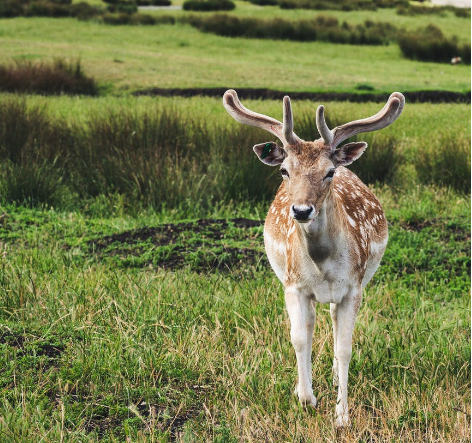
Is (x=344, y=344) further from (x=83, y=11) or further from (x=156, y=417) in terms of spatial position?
(x=83, y=11)

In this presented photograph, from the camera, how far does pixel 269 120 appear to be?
4188mm

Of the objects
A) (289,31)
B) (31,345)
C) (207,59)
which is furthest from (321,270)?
(289,31)

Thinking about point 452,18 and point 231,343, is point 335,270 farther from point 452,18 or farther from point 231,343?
point 452,18

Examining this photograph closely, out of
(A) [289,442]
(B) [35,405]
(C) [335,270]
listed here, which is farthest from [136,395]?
(C) [335,270]

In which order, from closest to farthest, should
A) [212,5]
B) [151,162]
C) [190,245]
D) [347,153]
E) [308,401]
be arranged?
[347,153] → [308,401] → [190,245] → [151,162] → [212,5]

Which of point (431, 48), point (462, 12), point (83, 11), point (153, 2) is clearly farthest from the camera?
point (462, 12)

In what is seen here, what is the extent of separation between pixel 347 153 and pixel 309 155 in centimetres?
29

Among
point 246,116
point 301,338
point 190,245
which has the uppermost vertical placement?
point 246,116

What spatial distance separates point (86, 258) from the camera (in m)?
7.61

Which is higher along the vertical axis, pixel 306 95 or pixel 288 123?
pixel 288 123

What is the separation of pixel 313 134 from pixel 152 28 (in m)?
34.2

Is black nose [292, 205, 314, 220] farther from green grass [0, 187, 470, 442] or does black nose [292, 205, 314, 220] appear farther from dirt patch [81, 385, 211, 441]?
dirt patch [81, 385, 211, 441]

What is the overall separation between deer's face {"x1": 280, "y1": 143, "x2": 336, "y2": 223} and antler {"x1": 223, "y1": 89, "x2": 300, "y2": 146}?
0.07 m

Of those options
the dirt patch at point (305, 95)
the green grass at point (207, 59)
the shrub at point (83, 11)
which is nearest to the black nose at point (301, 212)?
the dirt patch at point (305, 95)
